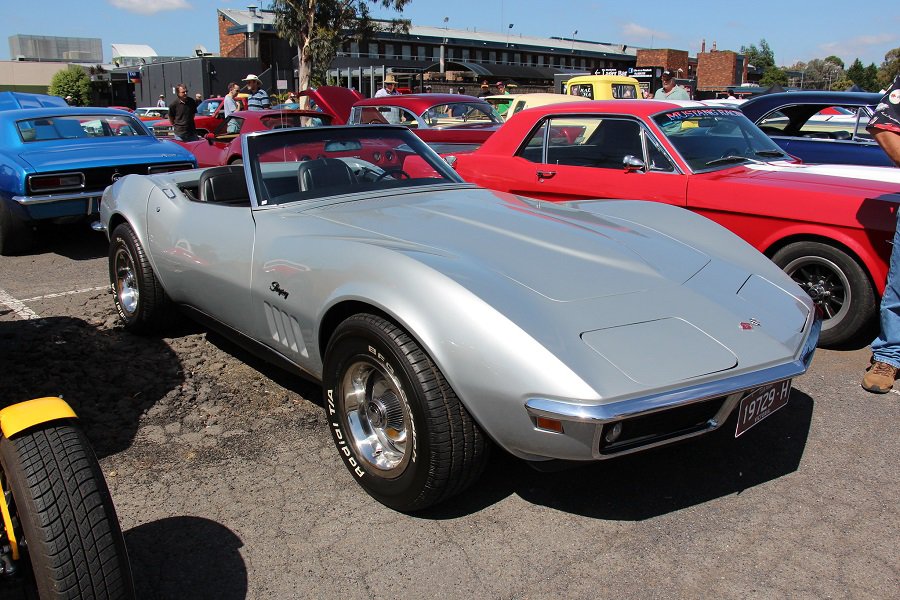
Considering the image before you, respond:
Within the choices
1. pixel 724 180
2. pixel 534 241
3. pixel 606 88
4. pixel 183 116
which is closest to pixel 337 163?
pixel 534 241

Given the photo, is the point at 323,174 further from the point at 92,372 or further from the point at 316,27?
the point at 316,27

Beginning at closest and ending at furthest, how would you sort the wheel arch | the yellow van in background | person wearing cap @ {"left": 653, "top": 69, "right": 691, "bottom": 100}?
the wheel arch → person wearing cap @ {"left": 653, "top": 69, "right": 691, "bottom": 100} → the yellow van in background

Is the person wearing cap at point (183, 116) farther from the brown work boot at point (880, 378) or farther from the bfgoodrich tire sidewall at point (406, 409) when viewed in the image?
the brown work boot at point (880, 378)

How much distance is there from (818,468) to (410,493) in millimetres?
1705

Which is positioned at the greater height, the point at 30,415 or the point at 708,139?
the point at 708,139

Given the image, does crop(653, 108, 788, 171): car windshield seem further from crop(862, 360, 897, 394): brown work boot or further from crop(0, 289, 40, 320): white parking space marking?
crop(0, 289, 40, 320): white parking space marking

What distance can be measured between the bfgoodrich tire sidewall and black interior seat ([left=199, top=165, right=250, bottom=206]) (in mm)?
1200

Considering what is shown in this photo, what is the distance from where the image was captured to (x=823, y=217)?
171 inches

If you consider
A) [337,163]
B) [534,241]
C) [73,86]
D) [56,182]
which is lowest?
[56,182]

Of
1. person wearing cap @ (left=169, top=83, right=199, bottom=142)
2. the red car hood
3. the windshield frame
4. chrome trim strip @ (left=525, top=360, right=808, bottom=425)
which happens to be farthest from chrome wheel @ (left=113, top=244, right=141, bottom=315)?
the red car hood

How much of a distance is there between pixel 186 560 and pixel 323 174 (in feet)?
6.49

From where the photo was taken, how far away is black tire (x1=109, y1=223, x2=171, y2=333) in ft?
13.9

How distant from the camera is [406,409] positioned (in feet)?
8.16

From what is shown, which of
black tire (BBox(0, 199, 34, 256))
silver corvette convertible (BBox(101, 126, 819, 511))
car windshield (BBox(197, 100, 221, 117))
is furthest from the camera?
car windshield (BBox(197, 100, 221, 117))
